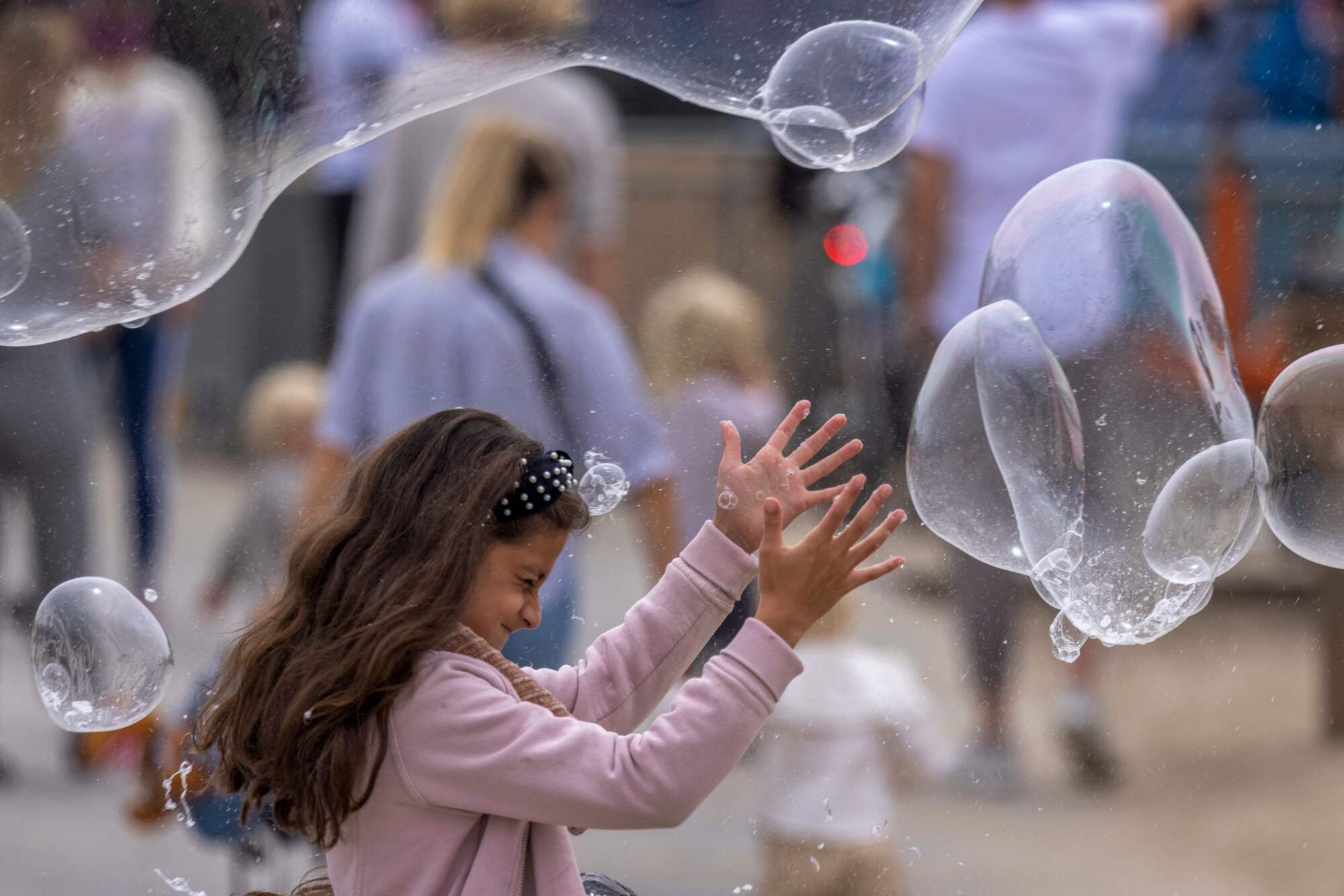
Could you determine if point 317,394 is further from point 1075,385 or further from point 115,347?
point 1075,385

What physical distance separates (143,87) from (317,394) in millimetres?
508

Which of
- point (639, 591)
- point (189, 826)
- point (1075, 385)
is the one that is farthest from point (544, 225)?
point (189, 826)

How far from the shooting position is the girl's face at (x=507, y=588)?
128 cm

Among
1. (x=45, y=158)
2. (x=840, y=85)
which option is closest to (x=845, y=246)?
(x=840, y=85)

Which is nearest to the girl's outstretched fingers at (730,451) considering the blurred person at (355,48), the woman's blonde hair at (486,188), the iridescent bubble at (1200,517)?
the iridescent bubble at (1200,517)

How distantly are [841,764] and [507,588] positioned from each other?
78 cm

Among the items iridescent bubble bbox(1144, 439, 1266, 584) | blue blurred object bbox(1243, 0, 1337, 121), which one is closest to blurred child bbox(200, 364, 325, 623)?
iridescent bubble bbox(1144, 439, 1266, 584)

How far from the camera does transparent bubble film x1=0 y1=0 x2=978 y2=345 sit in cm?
163

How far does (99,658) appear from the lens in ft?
5.76

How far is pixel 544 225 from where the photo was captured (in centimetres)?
205

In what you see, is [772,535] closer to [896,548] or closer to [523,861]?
[523,861]

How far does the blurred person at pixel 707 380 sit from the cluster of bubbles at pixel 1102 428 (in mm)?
352

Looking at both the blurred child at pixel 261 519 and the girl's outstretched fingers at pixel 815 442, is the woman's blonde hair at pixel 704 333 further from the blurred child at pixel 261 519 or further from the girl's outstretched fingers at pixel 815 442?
the girl's outstretched fingers at pixel 815 442

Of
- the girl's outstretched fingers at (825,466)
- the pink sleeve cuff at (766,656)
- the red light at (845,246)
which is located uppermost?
the girl's outstretched fingers at (825,466)
